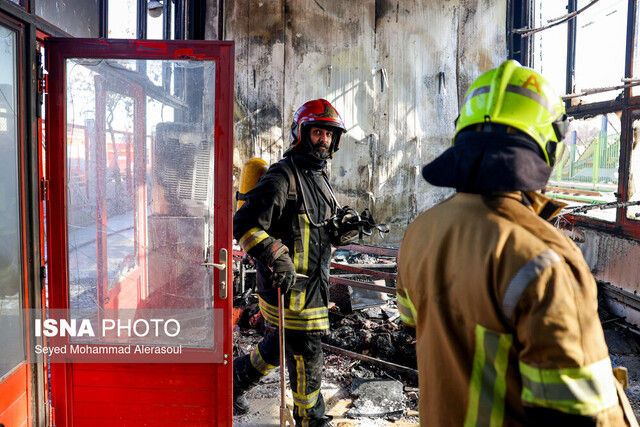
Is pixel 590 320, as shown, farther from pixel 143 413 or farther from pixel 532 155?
pixel 143 413

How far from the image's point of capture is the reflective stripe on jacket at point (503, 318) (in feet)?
3.19

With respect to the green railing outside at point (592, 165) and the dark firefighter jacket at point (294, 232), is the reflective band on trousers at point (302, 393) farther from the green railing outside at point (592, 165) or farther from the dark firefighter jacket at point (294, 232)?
the green railing outside at point (592, 165)

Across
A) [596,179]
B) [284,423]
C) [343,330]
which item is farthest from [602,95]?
[596,179]

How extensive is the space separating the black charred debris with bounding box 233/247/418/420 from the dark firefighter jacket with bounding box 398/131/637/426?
2.21 m

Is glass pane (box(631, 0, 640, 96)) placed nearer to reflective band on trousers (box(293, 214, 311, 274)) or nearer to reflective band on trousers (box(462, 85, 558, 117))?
reflective band on trousers (box(293, 214, 311, 274))

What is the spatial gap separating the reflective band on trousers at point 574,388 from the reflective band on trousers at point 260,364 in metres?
2.54

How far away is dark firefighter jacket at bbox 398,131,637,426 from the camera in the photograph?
0.97 m

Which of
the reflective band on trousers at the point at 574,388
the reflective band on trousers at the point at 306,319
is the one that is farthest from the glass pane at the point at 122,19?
the reflective band on trousers at the point at 574,388

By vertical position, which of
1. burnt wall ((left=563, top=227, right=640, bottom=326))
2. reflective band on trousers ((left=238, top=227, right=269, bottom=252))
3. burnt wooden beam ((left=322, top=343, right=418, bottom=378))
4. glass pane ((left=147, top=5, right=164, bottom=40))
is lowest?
burnt wooden beam ((left=322, top=343, right=418, bottom=378))

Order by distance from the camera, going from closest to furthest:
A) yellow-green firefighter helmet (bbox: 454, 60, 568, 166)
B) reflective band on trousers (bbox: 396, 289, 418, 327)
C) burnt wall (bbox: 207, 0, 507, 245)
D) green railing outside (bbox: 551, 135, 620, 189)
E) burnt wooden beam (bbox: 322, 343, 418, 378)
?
1. yellow-green firefighter helmet (bbox: 454, 60, 568, 166)
2. reflective band on trousers (bbox: 396, 289, 418, 327)
3. burnt wooden beam (bbox: 322, 343, 418, 378)
4. burnt wall (bbox: 207, 0, 507, 245)
5. green railing outside (bbox: 551, 135, 620, 189)

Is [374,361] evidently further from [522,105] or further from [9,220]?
[522,105]

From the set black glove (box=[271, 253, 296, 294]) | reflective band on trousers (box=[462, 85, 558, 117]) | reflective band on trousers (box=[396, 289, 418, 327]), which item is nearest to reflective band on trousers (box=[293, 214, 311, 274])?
black glove (box=[271, 253, 296, 294])

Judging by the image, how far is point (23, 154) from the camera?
7.79 feet

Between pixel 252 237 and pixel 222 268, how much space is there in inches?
12.9
